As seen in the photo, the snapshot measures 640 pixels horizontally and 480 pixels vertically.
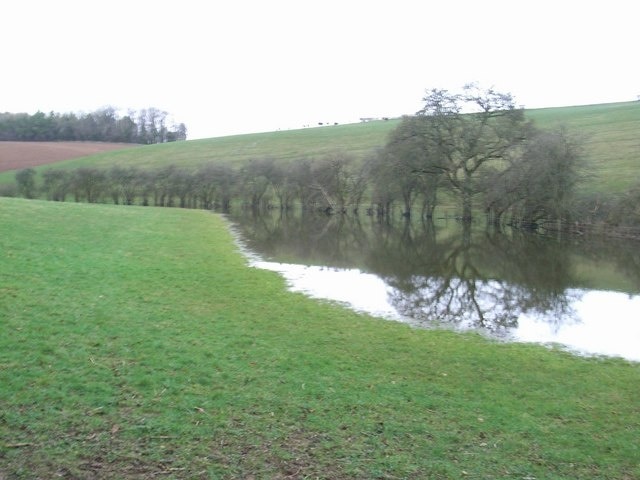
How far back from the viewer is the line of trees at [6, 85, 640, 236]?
138 ft

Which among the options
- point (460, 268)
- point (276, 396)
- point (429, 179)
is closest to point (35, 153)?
point (429, 179)

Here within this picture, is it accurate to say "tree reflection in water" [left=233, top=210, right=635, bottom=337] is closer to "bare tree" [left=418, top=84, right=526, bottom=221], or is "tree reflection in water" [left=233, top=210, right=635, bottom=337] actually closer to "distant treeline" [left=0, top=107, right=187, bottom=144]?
"bare tree" [left=418, top=84, right=526, bottom=221]

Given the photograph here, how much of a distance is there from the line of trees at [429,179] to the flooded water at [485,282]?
9.23 m

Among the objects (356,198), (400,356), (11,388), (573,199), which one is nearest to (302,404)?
(400,356)

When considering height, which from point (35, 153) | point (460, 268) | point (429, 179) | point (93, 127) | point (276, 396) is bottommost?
point (460, 268)

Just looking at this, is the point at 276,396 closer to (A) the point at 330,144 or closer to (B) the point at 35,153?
(A) the point at 330,144

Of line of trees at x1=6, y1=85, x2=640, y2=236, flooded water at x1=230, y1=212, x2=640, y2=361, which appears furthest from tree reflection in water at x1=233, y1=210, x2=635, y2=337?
line of trees at x1=6, y1=85, x2=640, y2=236

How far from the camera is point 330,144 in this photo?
9619 centimetres

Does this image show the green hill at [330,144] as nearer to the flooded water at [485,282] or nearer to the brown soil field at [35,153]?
the brown soil field at [35,153]

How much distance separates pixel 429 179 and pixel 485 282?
122 feet

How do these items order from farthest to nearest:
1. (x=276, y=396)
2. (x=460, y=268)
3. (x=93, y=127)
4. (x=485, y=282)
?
(x=93, y=127)
(x=460, y=268)
(x=485, y=282)
(x=276, y=396)

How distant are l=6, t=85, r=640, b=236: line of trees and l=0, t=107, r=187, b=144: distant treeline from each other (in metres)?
53.4

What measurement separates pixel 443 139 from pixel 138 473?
50373 mm

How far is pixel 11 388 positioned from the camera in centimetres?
634
